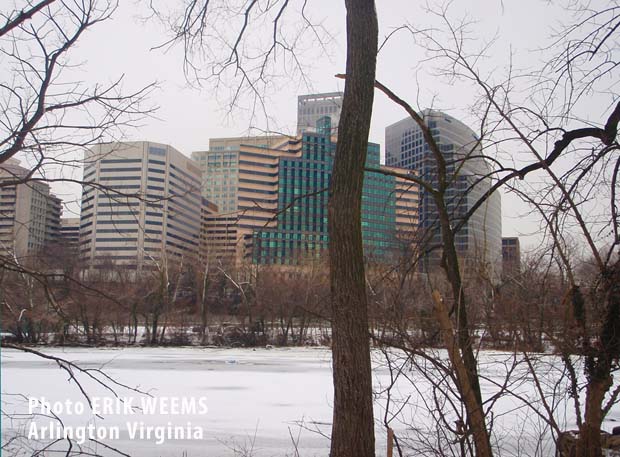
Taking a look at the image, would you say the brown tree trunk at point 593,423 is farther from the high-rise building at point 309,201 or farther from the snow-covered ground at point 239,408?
the high-rise building at point 309,201

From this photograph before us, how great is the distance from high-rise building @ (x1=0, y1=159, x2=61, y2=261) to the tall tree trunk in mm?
2521

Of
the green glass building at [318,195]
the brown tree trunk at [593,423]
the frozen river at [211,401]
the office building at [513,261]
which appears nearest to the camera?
the brown tree trunk at [593,423]

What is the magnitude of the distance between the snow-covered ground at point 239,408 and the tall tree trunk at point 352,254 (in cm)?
36

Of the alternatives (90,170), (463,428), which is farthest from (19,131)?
(463,428)

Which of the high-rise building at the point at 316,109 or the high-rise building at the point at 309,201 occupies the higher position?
the high-rise building at the point at 316,109

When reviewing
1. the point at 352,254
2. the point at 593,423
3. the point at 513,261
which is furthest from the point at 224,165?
the point at 593,423

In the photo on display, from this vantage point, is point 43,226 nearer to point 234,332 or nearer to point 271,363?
point 271,363

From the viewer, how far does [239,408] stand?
13.2 meters

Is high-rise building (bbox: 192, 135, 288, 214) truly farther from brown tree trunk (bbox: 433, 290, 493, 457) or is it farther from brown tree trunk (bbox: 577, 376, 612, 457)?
brown tree trunk (bbox: 577, 376, 612, 457)

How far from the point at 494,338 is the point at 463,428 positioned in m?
1.00

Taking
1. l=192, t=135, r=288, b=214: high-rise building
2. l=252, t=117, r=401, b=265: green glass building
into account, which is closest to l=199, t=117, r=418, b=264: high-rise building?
l=252, t=117, r=401, b=265: green glass building

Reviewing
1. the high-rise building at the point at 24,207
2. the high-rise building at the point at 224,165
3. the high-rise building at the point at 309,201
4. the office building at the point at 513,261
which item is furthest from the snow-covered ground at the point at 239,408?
the high-rise building at the point at 224,165

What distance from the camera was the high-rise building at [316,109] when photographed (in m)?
4.94

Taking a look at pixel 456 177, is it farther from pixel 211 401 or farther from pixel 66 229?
pixel 211 401
